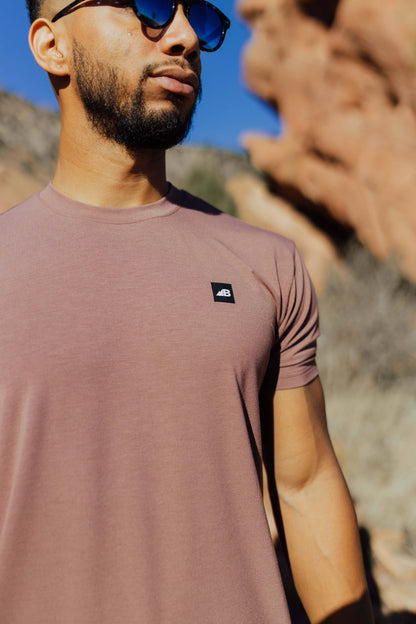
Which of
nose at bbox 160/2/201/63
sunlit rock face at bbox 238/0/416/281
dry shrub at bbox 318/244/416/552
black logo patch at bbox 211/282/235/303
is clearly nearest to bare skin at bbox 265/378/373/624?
black logo patch at bbox 211/282/235/303

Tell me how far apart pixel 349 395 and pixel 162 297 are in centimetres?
682

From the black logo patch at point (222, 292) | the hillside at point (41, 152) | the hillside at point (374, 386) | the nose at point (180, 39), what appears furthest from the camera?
the hillside at point (41, 152)

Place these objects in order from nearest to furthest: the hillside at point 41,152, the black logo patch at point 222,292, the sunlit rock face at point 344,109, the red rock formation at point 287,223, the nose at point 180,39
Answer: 1. the black logo patch at point 222,292
2. the nose at point 180,39
3. the sunlit rock face at point 344,109
4. the hillside at point 41,152
5. the red rock formation at point 287,223

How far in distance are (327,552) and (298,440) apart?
35 cm

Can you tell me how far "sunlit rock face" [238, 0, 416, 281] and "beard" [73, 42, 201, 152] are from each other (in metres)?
8.64

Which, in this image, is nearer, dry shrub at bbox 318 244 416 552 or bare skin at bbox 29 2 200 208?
bare skin at bbox 29 2 200 208

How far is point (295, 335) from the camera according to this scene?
1629 millimetres

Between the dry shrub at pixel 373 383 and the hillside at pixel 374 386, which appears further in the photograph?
the dry shrub at pixel 373 383

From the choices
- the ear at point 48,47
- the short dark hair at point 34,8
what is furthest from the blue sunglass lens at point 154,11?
the short dark hair at point 34,8

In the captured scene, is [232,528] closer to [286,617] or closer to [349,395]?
[286,617]

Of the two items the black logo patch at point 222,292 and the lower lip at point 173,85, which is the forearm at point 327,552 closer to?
the black logo patch at point 222,292

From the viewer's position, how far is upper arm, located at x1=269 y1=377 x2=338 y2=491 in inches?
64.8

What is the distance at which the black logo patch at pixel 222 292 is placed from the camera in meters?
1.45

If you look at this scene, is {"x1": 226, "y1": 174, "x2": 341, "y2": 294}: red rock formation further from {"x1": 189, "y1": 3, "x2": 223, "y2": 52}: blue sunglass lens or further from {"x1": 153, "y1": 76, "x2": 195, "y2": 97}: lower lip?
{"x1": 153, "y1": 76, "x2": 195, "y2": 97}: lower lip
